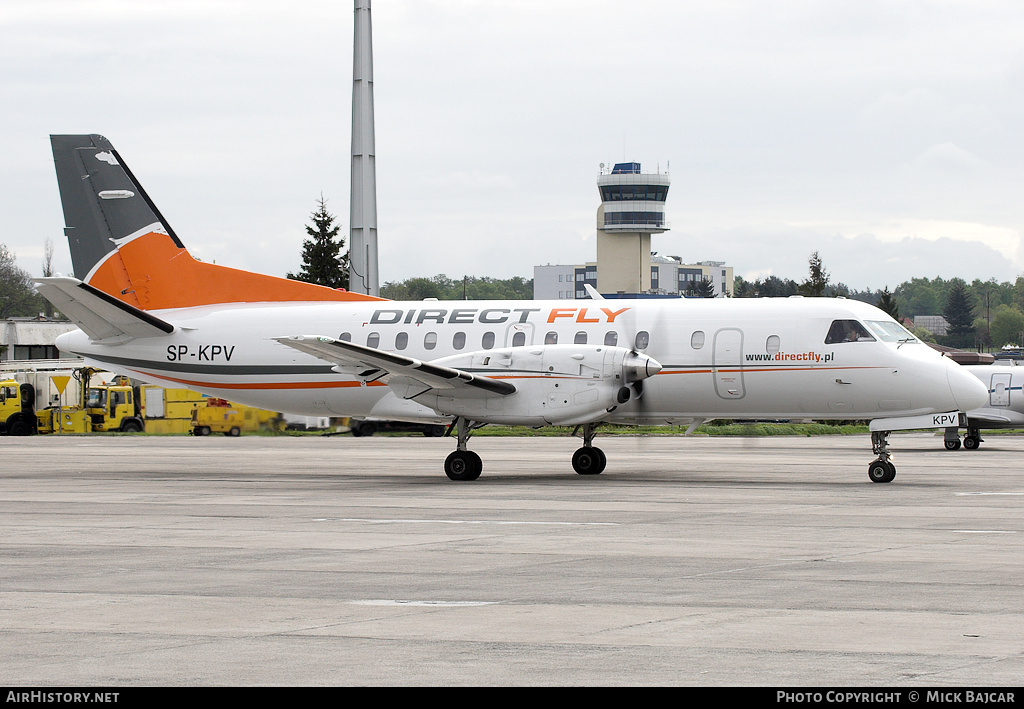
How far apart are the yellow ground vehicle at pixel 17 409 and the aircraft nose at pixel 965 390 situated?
38.8 m

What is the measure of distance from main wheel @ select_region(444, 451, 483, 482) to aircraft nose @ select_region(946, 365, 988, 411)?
27.5 ft

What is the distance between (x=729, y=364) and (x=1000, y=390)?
20275 millimetres

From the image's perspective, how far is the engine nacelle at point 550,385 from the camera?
2033cm

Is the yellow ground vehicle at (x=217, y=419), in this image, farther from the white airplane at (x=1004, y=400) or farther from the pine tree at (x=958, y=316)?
the pine tree at (x=958, y=316)

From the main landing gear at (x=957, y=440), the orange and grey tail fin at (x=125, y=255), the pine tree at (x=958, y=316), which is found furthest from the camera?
the pine tree at (x=958, y=316)

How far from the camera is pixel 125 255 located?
25.4 m

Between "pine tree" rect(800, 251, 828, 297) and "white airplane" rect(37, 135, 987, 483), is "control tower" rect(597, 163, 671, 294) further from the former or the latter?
"white airplane" rect(37, 135, 987, 483)

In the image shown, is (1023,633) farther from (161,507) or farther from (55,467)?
(55,467)

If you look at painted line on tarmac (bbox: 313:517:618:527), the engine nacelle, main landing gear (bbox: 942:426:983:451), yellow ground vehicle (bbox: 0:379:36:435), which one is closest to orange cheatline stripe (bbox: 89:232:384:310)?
the engine nacelle

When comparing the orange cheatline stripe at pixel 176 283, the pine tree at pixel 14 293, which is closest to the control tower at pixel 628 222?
the pine tree at pixel 14 293

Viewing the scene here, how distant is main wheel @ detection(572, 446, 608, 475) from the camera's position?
2253 centimetres

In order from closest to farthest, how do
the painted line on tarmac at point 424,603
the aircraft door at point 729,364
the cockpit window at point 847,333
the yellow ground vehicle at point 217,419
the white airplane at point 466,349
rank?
the painted line on tarmac at point 424,603, the white airplane at point 466,349, the cockpit window at point 847,333, the aircraft door at point 729,364, the yellow ground vehicle at point 217,419

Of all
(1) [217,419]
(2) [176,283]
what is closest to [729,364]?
(2) [176,283]
